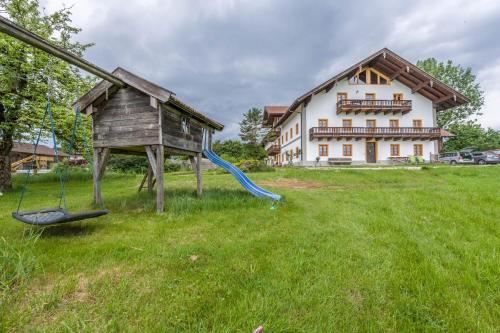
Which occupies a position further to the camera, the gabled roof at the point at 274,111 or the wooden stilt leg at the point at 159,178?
the gabled roof at the point at 274,111

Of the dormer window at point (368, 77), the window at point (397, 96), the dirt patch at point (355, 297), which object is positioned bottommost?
the dirt patch at point (355, 297)

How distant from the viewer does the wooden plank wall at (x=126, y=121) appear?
20.7ft

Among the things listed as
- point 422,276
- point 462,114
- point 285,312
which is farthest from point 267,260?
point 462,114

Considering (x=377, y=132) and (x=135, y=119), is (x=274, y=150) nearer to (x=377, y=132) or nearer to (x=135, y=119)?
(x=377, y=132)

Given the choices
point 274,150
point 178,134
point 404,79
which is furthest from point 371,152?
point 178,134

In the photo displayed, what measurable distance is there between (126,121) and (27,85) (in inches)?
373

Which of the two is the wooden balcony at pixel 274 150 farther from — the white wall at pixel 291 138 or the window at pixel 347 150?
the window at pixel 347 150

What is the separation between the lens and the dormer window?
2644 centimetres

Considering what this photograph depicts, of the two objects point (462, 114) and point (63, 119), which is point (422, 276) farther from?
point (462, 114)

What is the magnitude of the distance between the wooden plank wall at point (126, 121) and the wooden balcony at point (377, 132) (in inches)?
836

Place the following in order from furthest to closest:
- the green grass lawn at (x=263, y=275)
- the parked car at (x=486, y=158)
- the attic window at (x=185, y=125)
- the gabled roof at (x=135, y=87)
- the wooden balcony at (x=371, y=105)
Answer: the wooden balcony at (x=371, y=105), the parked car at (x=486, y=158), the attic window at (x=185, y=125), the gabled roof at (x=135, y=87), the green grass lawn at (x=263, y=275)

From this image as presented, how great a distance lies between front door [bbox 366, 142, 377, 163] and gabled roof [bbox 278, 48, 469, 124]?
7.54m

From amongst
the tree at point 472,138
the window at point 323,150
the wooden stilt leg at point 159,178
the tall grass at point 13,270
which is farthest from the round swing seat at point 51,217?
the tree at point 472,138

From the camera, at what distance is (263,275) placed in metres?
2.89
